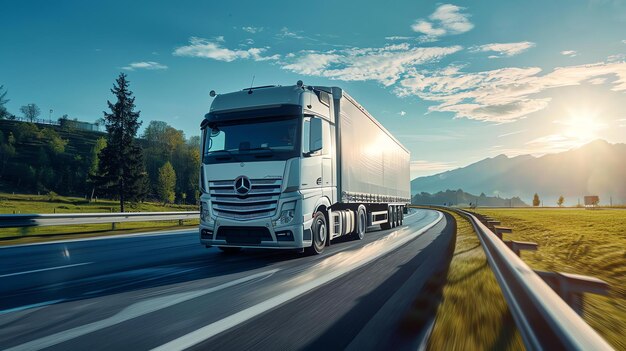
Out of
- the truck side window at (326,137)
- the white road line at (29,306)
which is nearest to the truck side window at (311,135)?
the truck side window at (326,137)

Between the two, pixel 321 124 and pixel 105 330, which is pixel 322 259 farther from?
pixel 105 330

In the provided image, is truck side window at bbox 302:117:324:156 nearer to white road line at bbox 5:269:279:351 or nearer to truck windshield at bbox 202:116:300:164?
truck windshield at bbox 202:116:300:164

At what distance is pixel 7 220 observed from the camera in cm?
1324

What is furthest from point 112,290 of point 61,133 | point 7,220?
point 61,133

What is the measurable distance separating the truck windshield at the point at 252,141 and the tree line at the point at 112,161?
4753cm

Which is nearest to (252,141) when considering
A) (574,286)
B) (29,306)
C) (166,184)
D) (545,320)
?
(29,306)

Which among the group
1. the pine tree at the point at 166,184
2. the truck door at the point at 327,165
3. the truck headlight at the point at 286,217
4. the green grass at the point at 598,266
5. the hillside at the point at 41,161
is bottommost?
the green grass at the point at 598,266

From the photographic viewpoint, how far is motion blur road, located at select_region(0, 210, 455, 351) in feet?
11.7

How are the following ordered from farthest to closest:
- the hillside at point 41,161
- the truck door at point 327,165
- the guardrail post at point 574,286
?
the hillside at point 41,161, the truck door at point 327,165, the guardrail post at point 574,286

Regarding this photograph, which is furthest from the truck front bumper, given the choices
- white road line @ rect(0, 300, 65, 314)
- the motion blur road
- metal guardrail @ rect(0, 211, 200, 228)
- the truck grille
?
metal guardrail @ rect(0, 211, 200, 228)

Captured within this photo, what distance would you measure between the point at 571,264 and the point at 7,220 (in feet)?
48.7

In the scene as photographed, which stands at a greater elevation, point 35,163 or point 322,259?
point 35,163

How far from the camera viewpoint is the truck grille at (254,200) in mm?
8570

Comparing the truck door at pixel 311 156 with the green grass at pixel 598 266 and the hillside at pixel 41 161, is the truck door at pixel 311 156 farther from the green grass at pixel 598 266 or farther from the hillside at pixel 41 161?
the hillside at pixel 41 161
